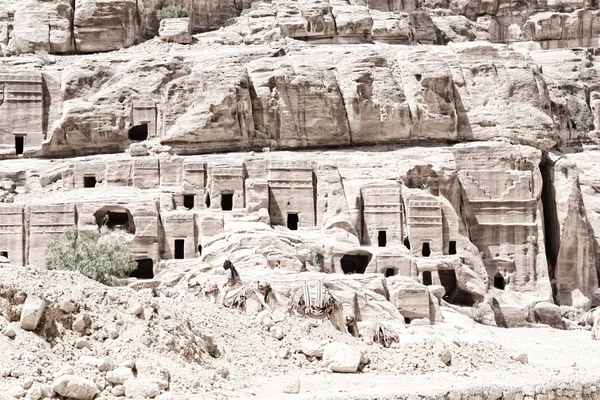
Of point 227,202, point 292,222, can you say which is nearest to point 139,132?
point 227,202

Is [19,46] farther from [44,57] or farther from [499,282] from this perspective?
[499,282]

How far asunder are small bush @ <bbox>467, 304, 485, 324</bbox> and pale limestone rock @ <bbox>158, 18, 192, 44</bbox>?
21.5 metres

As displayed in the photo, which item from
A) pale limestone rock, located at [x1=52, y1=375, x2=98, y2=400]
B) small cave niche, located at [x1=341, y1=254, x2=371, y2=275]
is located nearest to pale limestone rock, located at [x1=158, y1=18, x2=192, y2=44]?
small cave niche, located at [x1=341, y1=254, x2=371, y2=275]

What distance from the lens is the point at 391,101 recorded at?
182 feet

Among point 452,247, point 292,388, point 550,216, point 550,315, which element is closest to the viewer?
point 292,388

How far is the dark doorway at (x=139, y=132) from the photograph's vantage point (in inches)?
2185

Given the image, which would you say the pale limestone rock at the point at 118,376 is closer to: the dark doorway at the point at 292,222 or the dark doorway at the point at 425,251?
the dark doorway at the point at 292,222

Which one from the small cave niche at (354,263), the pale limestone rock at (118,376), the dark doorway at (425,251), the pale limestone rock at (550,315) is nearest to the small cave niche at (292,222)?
the small cave niche at (354,263)

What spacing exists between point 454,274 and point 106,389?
29.4 metres

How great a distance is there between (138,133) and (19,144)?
5568 mm

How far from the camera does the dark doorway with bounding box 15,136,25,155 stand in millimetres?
55719

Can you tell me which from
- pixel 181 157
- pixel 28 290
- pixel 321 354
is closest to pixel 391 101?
pixel 181 157

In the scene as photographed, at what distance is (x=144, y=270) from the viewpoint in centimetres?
4856

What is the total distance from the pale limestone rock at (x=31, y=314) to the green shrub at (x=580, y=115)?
143ft
